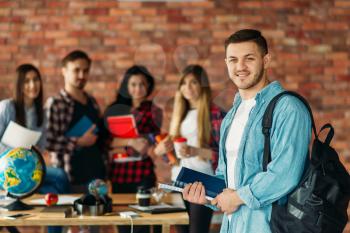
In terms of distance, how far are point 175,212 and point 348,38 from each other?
291 centimetres

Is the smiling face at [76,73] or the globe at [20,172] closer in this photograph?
the globe at [20,172]

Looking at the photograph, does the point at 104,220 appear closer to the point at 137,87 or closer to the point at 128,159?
the point at 128,159

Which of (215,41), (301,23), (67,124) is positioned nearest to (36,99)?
(67,124)

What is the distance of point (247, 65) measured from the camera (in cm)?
175

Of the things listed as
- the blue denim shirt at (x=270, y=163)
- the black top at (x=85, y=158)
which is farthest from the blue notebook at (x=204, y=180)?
the black top at (x=85, y=158)

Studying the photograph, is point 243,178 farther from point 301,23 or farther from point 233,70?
point 301,23

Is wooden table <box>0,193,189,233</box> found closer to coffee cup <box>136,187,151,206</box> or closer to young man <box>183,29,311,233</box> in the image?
coffee cup <box>136,187,151,206</box>

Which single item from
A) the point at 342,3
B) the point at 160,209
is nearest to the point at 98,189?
the point at 160,209

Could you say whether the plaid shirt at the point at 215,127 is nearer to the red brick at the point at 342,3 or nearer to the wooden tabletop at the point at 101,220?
the wooden tabletop at the point at 101,220

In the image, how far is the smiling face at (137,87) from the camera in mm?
3449

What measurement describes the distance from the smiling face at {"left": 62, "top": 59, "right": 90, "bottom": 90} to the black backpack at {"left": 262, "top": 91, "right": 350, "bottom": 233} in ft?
7.24

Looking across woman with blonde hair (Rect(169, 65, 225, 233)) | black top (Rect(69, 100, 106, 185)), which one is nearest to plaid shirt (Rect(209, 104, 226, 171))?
woman with blonde hair (Rect(169, 65, 225, 233))

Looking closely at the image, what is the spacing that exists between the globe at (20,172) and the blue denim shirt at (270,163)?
1.17 meters

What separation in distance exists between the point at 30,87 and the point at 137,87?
75 cm
